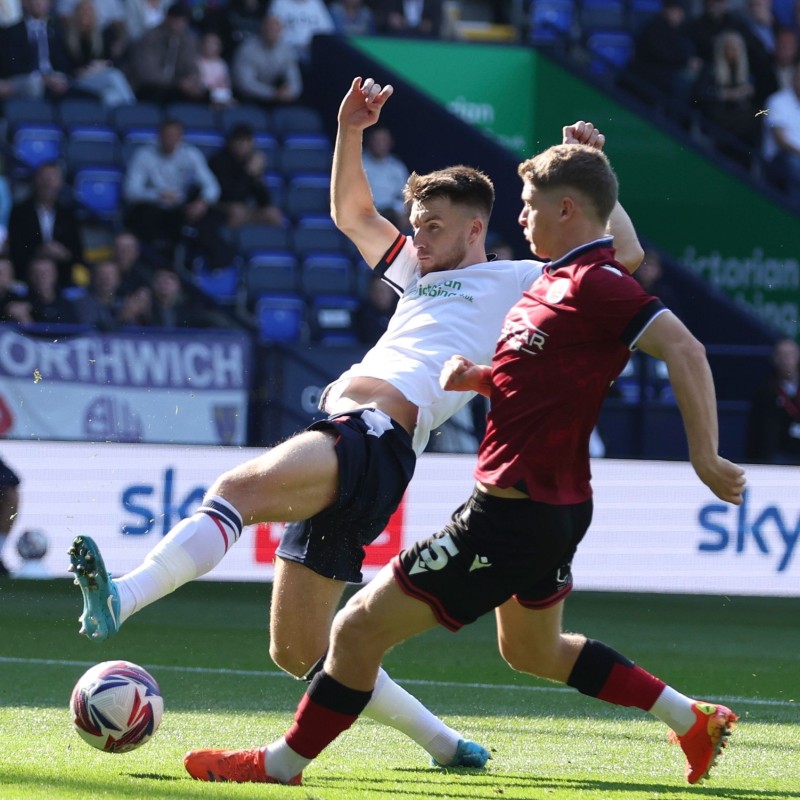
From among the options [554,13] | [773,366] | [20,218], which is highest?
[554,13]

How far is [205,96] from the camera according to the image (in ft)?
50.4

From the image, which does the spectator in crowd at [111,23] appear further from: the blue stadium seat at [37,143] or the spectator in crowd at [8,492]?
the spectator in crowd at [8,492]

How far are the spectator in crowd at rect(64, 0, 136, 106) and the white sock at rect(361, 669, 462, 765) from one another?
10.5 meters

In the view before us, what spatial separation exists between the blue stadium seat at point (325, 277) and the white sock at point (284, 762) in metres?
9.60

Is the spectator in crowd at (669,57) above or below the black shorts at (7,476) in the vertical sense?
above

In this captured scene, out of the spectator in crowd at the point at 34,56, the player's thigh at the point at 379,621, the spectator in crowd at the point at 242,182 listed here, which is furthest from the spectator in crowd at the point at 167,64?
the player's thigh at the point at 379,621

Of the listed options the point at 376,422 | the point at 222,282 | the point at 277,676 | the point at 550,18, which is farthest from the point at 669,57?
the point at 376,422

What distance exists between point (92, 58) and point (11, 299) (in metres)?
3.76

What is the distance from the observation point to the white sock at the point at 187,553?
15.4ft

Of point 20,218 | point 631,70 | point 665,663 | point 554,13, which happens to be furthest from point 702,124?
point 665,663

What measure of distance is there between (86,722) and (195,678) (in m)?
2.60

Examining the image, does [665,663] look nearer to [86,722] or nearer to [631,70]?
[86,722]

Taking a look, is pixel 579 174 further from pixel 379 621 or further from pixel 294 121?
pixel 294 121

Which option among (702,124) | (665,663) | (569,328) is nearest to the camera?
(569,328)
